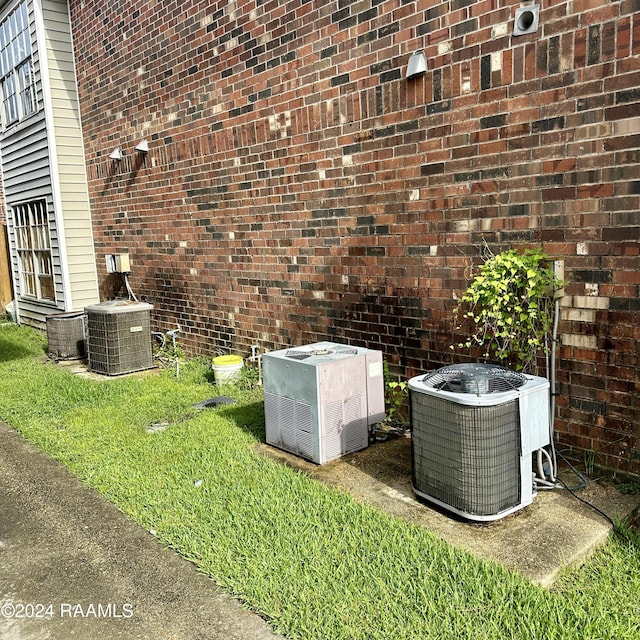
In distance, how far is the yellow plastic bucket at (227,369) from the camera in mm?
6461

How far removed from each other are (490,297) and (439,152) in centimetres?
125

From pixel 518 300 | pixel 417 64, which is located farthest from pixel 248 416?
pixel 417 64

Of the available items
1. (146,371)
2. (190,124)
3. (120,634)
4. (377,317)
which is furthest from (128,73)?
(120,634)

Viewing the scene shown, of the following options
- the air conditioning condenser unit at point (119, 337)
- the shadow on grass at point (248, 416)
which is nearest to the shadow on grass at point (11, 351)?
the air conditioning condenser unit at point (119, 337)

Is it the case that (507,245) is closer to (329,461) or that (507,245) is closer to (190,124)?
(329,461)

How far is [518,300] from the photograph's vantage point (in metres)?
3.94

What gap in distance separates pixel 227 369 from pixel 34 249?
6560 millimetres

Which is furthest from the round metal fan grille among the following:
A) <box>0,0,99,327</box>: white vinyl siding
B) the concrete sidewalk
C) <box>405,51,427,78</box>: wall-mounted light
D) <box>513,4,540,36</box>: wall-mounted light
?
<box>0,0,99,327</box>: white vinyl siding

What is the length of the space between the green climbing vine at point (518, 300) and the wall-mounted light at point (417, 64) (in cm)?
154

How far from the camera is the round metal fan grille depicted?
3.24 m

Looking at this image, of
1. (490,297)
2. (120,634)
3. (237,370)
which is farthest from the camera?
(237,370)

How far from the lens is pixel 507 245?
4.11 m

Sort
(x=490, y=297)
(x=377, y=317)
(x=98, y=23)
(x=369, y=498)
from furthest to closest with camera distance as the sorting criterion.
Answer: (x=98, y=23) → (x=377, y=317) → (x=490, y=297) → (x=369, y=498)

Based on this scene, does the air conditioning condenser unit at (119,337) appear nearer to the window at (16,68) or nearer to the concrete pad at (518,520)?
the concrete pad at (518,520)
